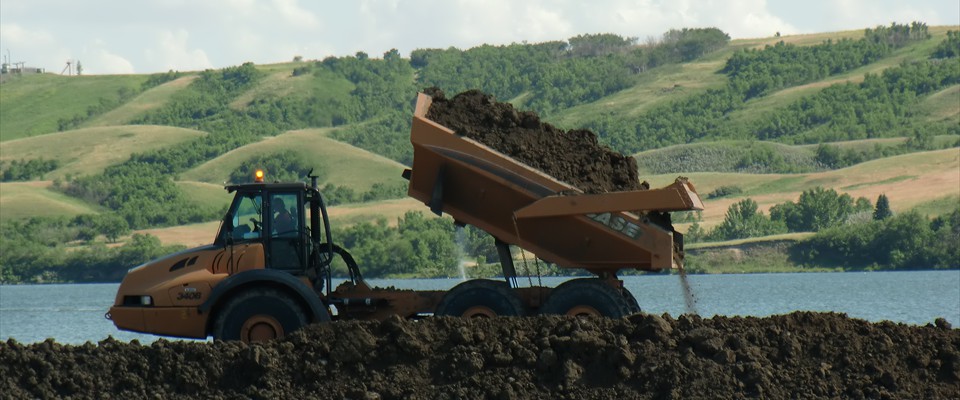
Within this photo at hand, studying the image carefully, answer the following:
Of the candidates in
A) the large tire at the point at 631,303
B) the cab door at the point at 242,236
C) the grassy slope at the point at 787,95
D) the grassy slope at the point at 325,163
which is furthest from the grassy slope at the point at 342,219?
the large tire at the point at 631,303

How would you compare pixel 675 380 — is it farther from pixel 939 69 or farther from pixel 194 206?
pixel 939 69

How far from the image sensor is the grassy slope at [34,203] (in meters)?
134

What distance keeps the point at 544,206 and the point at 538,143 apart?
1109 mm

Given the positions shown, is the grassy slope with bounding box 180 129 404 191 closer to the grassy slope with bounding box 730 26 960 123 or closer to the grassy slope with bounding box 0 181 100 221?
the grassy slope with bounding box 0 181 100 221

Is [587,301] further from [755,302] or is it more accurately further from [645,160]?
[645,160]

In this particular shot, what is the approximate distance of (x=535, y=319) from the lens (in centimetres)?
1573

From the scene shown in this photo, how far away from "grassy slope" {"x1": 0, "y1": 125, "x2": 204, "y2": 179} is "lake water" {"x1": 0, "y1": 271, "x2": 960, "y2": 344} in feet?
264

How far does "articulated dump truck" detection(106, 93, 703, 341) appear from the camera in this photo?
16797 mm

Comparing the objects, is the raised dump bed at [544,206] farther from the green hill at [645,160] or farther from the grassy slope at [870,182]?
the grassy slope at [870,182]

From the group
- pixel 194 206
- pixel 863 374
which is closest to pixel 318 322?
pixel 863 374

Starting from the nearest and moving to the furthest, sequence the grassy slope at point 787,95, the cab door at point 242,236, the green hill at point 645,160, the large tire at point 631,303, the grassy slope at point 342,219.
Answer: the large tire at point 631,303, the cab door at point 242,236, the grassy slope at point 342,219, the green hill at point 645,160, the grassy slope at point 787,95

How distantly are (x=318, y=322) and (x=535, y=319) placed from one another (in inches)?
103

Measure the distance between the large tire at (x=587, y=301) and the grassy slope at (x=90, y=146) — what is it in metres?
155

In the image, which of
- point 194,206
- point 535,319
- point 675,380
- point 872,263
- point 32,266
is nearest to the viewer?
point 675,380
